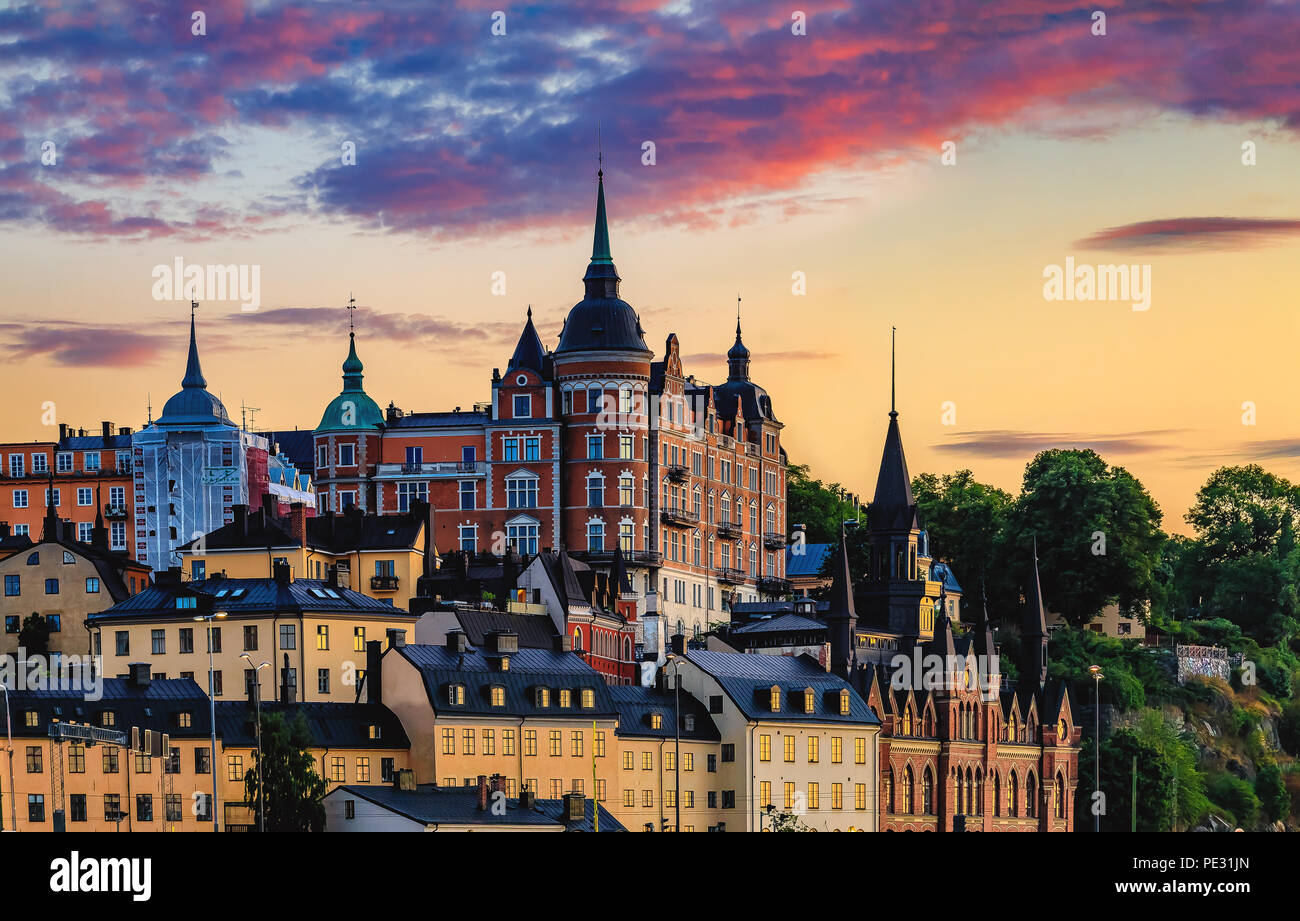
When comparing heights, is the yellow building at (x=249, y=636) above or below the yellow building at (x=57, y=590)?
below

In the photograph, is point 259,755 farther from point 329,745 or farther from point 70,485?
point 70,485

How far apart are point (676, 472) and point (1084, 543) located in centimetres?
2348

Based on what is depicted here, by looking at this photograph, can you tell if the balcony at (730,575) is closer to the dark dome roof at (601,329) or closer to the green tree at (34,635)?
the dark dome roof at (601,329)

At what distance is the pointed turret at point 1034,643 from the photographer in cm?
15125

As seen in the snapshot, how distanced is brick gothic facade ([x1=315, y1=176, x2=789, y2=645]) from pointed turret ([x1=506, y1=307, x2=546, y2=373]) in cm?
8

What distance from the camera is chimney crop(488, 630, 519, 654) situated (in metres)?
116

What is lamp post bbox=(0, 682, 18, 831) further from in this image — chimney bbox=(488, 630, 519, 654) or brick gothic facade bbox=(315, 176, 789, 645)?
brick gothic facade bbox=(315, 176, 789, 645)

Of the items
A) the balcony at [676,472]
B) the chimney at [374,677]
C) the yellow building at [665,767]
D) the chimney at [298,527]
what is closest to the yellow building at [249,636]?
the chimney at [374,677]

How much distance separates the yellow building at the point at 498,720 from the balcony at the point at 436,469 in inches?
1730

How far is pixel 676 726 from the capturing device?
114m

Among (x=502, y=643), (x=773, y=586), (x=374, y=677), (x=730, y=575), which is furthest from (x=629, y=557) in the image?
(x=374, y=677)

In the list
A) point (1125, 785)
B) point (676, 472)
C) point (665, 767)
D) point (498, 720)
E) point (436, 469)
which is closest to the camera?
point (498, 720)

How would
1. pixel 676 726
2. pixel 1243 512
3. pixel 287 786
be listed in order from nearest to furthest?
pixel 287 786, pixel 676 726, pixel 1243 512

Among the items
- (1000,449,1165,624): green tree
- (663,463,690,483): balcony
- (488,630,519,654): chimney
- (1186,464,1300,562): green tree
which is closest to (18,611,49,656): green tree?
(488,630,519,654): chimney
